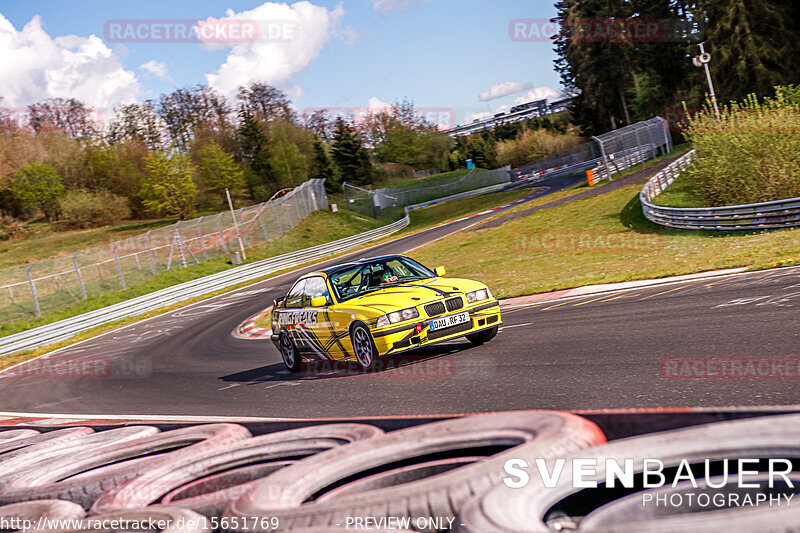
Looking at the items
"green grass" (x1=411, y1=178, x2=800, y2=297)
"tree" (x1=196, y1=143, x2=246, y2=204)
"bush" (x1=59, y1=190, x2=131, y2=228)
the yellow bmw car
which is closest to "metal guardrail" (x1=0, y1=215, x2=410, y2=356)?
"green grass" (x1=411, y1=178, x2=800, y2=297)

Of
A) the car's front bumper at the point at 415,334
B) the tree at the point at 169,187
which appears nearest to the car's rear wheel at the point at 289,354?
the car's front bumper at the point at 415,334

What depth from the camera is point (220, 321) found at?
23.0m


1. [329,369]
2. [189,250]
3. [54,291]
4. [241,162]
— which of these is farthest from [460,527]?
[241,162]

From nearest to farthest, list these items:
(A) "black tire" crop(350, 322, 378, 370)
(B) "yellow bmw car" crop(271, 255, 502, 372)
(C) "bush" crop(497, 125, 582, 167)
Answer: (B) "yellow bmw car" crop(271, 255, 502, 372) → (A) "black tire" crop(350, 322, 378, 370) → (C) "bush" crop(497, 125, 582, 167)

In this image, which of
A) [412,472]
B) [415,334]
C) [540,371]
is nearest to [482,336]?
[415,334]

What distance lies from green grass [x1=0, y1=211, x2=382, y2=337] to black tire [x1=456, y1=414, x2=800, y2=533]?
1239 inches

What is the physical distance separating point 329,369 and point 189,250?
3268 cm

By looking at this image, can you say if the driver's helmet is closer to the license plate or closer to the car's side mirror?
the car's side mirror

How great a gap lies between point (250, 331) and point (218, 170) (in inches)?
2595

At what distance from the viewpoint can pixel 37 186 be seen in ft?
240

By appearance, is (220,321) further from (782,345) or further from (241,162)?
(241,162)

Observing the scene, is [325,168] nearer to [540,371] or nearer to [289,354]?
[289,354]

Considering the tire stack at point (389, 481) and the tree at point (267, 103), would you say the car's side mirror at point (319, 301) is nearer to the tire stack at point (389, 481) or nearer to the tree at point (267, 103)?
the tire stack at point (389, 481)

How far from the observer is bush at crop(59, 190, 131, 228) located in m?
73.4
